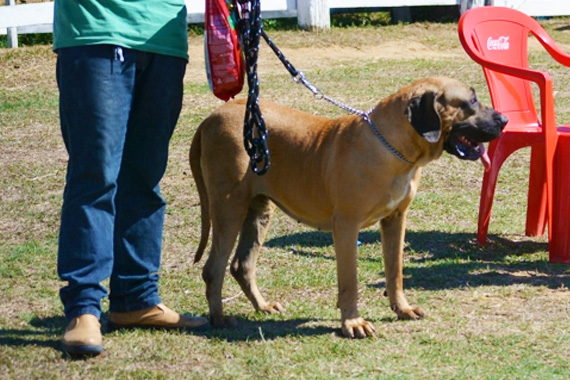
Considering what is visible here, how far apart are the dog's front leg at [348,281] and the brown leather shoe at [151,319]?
0.84m

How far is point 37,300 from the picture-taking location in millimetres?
5664

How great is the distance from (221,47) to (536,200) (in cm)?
338

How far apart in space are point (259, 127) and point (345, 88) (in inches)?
275

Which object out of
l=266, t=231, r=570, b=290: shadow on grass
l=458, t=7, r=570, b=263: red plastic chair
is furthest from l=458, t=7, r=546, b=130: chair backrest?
l=266, t=231, r=570, b=290: shadow on grass

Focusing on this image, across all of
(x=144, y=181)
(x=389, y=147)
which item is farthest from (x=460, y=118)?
(x=144, y=181)

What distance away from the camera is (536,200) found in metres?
7.07

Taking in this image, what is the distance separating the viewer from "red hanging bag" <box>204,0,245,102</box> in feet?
15.1

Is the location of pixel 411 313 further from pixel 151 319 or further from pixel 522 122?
pixel 522 122

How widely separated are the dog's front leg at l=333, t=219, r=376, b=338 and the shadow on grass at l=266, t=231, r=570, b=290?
98cm

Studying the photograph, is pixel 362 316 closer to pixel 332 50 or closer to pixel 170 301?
pixel 170 301

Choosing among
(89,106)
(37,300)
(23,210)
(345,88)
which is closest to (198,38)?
(345,88)

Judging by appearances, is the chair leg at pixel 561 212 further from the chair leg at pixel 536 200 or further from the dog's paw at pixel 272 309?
the dog's paw at pixel 272 309

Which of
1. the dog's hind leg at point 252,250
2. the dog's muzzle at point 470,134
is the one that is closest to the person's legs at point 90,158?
Answer: the dog's hind leg at point 252,250

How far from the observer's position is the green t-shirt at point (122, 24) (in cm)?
446
